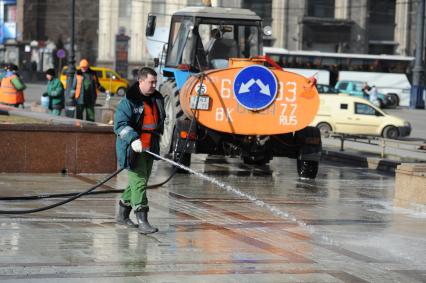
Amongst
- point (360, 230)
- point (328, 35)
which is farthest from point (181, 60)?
point (328, 35)

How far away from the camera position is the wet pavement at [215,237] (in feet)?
27.9

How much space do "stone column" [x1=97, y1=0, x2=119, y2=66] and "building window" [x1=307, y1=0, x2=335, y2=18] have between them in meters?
16.8

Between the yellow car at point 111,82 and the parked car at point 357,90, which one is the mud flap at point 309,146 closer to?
the parked car at point 357,90

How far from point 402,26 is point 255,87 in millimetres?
72263

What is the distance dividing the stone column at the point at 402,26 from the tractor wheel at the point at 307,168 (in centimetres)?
6991

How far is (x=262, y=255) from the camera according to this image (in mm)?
9422

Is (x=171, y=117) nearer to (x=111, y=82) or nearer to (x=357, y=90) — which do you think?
(x=111, y=82)

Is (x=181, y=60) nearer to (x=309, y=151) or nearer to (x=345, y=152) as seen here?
(x=309, y=151)

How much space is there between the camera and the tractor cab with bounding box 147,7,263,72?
62.9 ft

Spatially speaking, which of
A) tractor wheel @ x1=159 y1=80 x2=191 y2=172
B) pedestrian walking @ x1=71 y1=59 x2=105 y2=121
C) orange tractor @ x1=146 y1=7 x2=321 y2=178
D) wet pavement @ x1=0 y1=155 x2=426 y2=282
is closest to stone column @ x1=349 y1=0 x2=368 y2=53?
pedestrian walking @ x1=71 y1=59 x2=105 y2=121

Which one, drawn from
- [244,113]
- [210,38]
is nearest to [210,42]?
[210,38]

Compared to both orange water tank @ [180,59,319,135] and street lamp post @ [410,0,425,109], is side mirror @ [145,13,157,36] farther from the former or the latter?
street lamp post @ [410,0,425,109]

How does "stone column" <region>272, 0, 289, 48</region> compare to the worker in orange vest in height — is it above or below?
above

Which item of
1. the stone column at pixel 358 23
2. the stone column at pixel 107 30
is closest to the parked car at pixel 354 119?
the stone column at pixel 107 30
